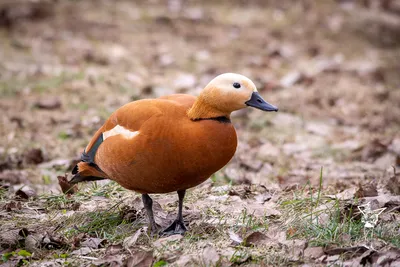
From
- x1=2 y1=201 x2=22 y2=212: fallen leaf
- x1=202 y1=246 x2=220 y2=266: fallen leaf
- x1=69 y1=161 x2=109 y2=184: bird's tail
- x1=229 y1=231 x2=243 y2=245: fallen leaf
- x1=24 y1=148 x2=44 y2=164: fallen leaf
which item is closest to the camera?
x1=202 y1=246 x2=220 y2=266: fallen leaf

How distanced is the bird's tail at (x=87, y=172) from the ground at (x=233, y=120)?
0.22 metres

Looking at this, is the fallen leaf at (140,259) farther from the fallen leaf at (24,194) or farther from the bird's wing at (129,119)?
the fallen leaf at (24,194)

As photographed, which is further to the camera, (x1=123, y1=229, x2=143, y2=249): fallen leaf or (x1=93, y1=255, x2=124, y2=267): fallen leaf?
(x1=123, y1=229, x2=143, y2=249): fallen leaf

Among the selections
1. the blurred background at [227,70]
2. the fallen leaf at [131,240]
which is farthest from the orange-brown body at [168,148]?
the blurred background at [227,70]

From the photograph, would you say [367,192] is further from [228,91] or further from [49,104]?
[49,104]

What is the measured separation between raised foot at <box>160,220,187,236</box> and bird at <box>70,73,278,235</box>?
2 cm

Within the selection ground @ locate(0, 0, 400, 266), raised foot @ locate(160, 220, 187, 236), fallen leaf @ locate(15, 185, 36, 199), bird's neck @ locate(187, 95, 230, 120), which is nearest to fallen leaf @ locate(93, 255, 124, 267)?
ground @ locate(0, 0, 400, 266)

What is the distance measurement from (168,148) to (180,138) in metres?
0.08

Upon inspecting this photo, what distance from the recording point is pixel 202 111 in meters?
3.47

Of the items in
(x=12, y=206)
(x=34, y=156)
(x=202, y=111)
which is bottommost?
(x=34, y=156)

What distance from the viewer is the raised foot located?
372cm

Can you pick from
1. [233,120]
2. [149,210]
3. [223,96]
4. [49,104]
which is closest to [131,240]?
[149,210]

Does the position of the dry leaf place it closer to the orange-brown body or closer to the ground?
the ground

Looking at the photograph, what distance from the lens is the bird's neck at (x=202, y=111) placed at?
3.47 meters
